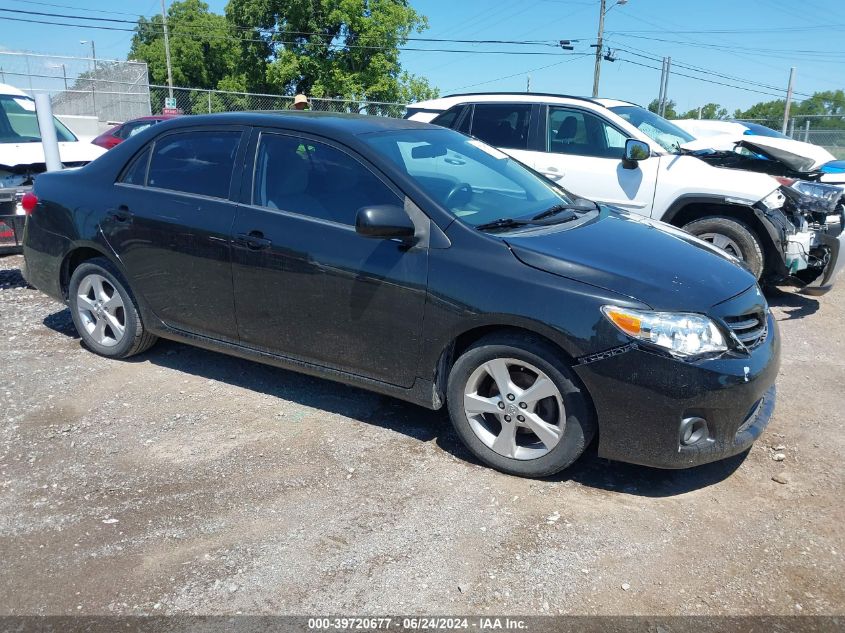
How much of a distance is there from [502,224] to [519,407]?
3.29 feet

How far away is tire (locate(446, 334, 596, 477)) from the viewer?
345 cm

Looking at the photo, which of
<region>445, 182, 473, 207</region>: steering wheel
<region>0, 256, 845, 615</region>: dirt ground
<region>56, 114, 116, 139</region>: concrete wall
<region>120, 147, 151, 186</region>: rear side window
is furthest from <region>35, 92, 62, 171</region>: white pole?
<region>56, 114, 116, 139</region>: concrete wall

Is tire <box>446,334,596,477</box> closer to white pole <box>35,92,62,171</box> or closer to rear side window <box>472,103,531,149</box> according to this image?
rear side window <box>472,103,531,149</box>

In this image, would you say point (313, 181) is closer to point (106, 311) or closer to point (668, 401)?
point (106, 311)

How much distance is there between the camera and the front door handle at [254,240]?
4199mm

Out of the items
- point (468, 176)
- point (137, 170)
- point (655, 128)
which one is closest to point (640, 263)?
point (468, 176)

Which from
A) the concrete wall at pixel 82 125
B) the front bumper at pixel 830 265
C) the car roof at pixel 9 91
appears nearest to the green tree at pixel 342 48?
the concrete wall at pixel 82 125

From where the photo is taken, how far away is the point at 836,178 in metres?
9.01

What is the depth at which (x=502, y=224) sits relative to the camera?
155 inches

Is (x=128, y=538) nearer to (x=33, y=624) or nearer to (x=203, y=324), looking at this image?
(x=33, y=624)

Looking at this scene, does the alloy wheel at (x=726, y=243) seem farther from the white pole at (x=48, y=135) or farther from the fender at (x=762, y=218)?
the white pole at (x=48, y=135)

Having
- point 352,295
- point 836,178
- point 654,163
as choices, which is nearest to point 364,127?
point 352,295

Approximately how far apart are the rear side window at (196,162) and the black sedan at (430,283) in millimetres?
14

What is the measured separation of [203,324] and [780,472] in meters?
3.43
